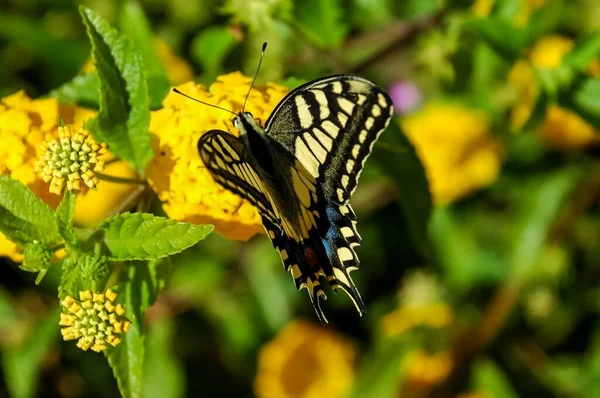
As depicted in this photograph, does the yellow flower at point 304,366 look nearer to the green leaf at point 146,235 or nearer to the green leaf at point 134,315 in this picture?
the green leaf at point 134,315

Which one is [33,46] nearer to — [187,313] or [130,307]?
[187,313]

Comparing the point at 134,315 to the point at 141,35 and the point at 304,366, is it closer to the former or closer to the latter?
the point at 141,35

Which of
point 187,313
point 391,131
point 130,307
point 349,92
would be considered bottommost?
point 187,313

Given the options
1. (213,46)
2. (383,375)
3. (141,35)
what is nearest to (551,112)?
(383,375)

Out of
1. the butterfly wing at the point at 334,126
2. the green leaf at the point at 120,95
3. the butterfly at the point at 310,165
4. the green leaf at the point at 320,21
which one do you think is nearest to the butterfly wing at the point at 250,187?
the butterfly at the point at 310,165

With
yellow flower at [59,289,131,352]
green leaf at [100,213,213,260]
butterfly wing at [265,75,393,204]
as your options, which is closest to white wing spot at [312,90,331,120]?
butterfly wing at [265,75,393,204]

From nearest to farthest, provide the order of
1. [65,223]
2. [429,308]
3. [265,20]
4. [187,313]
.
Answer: [65,223]
[265,20]
[429,308]
[187,313]

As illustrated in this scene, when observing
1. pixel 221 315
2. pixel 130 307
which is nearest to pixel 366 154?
pixel 130 307
